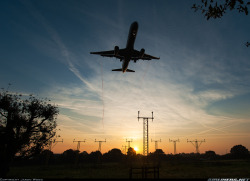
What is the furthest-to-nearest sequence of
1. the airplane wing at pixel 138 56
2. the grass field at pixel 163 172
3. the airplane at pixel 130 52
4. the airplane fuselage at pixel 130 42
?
the airplane wing at pixel 138 56 → the grass field at pixel 163 172 → the airplane at pixel 130 52 → the airplane fuselage at pixel 130 42

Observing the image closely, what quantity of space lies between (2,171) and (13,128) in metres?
5.76

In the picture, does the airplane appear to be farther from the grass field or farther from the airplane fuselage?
the grass field

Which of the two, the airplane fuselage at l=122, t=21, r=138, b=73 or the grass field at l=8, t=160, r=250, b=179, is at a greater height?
the airplane fuselage at l=122, t=21, r=138, b=73

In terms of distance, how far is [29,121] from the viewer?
2553cm

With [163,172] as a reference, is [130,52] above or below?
above

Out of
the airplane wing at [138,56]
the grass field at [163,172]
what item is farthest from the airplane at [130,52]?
the grass field at [163,172]

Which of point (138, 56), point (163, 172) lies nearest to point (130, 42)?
point (138, 56)

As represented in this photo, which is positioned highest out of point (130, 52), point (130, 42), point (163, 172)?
point (130, 42)

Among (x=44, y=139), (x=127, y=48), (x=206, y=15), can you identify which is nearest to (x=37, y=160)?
(x=44, y=139)

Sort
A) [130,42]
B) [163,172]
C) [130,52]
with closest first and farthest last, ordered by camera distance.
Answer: [130,42] → [130,52] → [163,172]

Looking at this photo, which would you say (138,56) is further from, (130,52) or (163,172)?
(163,172)

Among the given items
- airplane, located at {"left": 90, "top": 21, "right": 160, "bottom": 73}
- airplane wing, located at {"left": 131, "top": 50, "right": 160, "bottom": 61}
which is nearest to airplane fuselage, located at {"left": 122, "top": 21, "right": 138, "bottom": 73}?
airplane, located at {"left": 90, "top": 21, "right": 160, "bottom": 73}

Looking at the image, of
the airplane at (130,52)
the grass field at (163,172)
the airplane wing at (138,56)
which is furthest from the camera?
the airplane wing at (138,56)

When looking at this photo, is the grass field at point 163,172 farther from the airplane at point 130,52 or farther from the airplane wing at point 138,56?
the airplane wing at point 138,56
